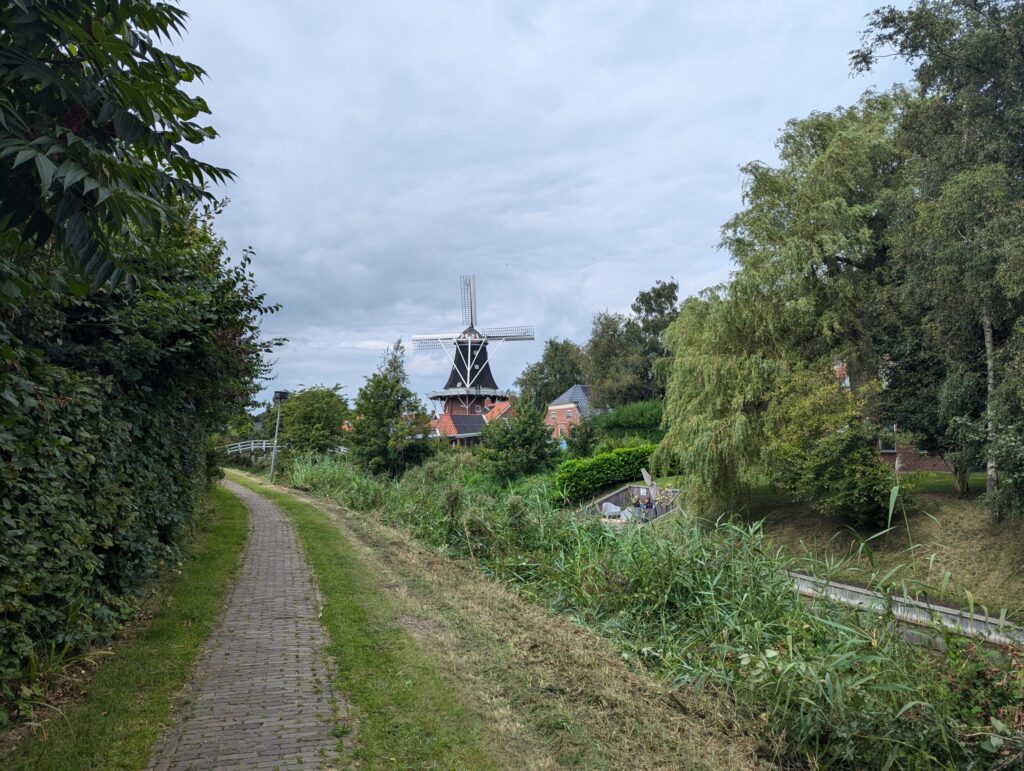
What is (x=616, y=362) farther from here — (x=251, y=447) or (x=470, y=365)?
(x=251, y=447)

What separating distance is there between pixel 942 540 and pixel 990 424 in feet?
13.6

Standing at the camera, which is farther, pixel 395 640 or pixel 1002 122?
pixel 1002 122

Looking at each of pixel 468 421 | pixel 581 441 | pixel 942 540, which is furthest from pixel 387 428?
pixel 468 421

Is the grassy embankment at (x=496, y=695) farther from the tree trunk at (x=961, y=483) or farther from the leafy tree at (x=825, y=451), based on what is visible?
the tree trunk at (x=961, y=483)

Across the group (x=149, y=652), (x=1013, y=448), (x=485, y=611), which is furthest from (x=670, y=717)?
(x=1013, y=448)

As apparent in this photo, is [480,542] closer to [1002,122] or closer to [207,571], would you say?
[207,571]

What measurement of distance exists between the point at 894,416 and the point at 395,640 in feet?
65.1

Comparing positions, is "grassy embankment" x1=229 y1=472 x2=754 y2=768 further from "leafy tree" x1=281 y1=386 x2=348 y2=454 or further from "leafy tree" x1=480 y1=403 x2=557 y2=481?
"leafy tree" x1=281 y1=386 x2=348 y2=454

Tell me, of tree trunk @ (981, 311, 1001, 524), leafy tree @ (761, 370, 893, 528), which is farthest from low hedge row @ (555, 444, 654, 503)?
tree trunk @ (981, 311, 1001, 524)

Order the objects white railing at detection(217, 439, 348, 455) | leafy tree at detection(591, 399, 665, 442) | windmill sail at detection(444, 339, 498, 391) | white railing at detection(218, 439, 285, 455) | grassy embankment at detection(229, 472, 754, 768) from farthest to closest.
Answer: windmill sail at detection(444, 339, 498, 391) < leafy tree at detection(591, 399, 665, 442) < white railing at detection(218, 439, 285, 455) < white railing at detection(217, 439, 348, 455) < grassy embankment at detection(229, 472, 754, 768)

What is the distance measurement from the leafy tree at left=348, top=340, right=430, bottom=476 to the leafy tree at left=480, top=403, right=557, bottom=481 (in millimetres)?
4293

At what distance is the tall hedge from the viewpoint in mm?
3758

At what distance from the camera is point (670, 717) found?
15.8ft

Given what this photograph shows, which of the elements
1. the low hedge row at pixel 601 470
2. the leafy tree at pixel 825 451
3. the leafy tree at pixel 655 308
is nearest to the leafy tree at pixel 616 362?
the leafy tree at pixel 655 308
